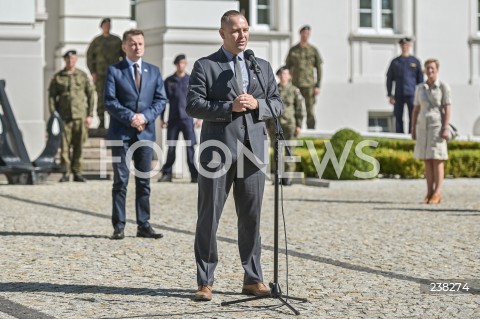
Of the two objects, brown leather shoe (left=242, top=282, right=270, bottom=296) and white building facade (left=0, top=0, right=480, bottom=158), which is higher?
white building facade (left=0, top=0, right=480, bottom=158)

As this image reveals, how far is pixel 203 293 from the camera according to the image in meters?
8.62

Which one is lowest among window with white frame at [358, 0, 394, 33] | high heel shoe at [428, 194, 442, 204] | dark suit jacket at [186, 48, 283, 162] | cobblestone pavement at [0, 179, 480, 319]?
cobblestone pavement at [0, 179, 480, 319]

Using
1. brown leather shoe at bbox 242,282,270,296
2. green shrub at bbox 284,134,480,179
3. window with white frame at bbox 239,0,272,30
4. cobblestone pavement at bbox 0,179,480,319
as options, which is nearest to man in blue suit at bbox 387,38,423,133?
green shrub at bbox 284,134,480,179

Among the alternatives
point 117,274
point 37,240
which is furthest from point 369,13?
point 117,274

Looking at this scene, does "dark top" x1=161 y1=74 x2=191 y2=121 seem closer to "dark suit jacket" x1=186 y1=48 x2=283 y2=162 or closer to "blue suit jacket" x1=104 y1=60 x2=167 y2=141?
"blue suit jacket" x1=104 y1=60 x2=167 y2=141

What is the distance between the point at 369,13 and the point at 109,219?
14854mm

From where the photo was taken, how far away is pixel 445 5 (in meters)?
28.4

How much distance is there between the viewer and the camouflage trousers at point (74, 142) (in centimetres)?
2031

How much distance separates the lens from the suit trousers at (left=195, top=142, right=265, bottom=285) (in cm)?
884

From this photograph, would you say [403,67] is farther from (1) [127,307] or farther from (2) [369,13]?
(1) [127,307]

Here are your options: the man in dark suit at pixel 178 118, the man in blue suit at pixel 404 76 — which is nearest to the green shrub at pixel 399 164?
the man in blue suit at pixel 404 76

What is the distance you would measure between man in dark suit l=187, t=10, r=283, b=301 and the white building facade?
44.7 feet

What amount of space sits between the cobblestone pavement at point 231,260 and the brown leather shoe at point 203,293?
54mm

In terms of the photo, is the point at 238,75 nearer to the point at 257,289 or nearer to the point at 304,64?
the point at 257,289
